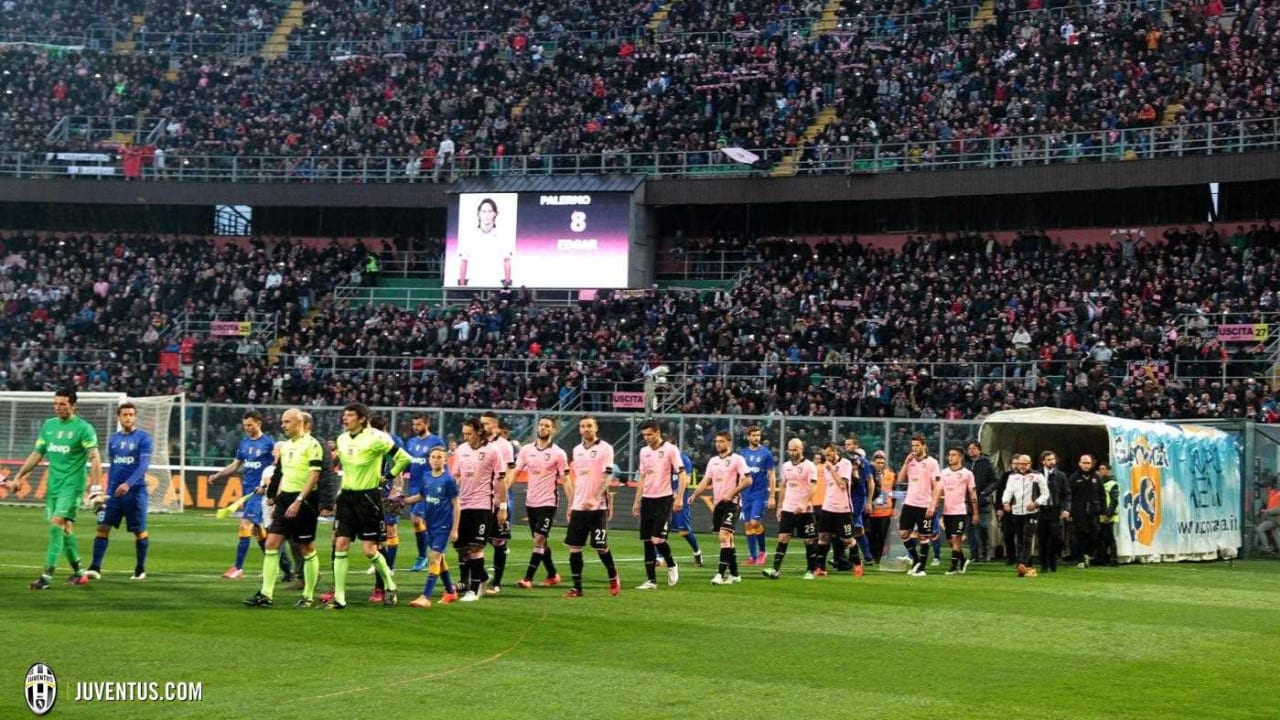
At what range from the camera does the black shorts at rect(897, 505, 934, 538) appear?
85.2ft

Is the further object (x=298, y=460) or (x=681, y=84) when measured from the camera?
(x=681, y=84)

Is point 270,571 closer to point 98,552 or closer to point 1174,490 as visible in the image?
point 98,552

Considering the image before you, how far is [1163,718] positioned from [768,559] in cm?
1667

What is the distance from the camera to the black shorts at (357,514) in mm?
17531

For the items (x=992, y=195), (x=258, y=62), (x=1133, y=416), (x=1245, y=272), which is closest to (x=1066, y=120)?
(x=992, y=195)

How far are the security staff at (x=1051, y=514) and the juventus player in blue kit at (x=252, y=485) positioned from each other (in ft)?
41.3

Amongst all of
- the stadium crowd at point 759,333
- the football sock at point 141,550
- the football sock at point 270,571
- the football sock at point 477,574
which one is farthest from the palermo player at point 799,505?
the stadium crowd at point 759,333

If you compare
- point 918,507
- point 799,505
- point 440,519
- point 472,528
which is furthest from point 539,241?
point 440,519

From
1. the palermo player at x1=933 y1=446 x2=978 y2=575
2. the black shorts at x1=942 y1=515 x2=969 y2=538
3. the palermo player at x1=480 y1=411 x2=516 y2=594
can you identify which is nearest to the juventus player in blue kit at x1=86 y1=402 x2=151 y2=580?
the palermo player at x1=480 y1=411 x2=516 y2=594

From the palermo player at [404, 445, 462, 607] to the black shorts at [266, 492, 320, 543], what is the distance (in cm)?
152

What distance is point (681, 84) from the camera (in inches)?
2192

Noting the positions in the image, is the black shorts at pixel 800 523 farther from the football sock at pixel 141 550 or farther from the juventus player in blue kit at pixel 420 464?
the football sock at pixel 141 550

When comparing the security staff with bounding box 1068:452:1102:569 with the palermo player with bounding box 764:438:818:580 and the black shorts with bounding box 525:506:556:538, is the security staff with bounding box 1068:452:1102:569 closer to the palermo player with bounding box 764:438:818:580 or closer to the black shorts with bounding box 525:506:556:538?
the palermo player with bounding box 764:438:818:580

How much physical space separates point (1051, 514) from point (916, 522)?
8.91 ft
